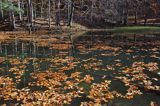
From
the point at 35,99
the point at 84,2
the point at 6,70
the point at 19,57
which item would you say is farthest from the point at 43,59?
the point at 84,2

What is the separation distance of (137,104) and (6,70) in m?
6.58

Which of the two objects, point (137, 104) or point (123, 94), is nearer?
point (137, 104)

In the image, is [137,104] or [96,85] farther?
[96,85]

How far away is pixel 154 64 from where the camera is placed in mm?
13820

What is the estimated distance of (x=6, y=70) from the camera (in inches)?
511

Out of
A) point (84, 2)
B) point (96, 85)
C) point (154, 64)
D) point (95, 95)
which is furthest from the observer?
point (84, 2)

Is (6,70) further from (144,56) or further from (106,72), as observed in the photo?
(144,56)

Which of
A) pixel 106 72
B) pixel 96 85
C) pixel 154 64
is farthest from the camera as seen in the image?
pixel 154 64

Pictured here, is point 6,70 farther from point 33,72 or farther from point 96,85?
point 96,85

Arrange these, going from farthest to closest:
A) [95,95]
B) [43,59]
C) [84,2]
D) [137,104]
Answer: [84,2]
[43,59]
[95,95]
[137,104]

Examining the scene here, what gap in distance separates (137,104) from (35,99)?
115 inches

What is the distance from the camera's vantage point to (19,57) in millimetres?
16422

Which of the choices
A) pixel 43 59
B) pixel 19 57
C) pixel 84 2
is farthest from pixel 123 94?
pixel 84 2

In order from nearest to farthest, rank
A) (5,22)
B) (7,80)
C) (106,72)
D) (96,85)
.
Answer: (96,85) < (7,80) < (106,72) < (5,22)
